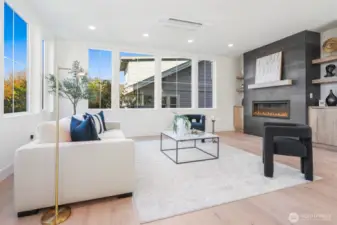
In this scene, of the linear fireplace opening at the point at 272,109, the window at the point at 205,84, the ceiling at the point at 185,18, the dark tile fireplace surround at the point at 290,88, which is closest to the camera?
the ceiling at the point at 185,18

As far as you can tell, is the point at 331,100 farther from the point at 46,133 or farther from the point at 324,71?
the point at 46,133

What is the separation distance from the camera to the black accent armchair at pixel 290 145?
2.31 m

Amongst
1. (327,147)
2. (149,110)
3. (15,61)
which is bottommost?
Result: (327,147)

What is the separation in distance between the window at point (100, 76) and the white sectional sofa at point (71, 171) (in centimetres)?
362

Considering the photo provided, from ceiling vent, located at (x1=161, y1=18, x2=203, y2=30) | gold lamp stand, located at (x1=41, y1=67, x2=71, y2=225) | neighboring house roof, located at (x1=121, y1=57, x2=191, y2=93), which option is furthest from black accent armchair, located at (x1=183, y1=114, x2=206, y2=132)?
gold lamp stand, located at (x1=41, y1=67, x2=71, y2=225)

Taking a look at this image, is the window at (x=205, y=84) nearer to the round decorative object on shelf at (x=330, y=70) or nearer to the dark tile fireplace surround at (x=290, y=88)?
the dark tile fireplace surround at (x=290, y=88)

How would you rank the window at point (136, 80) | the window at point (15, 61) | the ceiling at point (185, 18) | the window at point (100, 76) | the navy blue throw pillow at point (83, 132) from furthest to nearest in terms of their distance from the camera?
the window at point (136, 80) < the window at point (100, 76) < the ceiling at point (185, 18) < the window at point (15, 61) < the navy blue throw pillow at point (83, 132)

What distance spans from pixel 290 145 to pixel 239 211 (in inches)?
48.0

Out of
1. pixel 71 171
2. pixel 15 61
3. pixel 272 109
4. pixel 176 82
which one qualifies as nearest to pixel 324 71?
pixel 272 109

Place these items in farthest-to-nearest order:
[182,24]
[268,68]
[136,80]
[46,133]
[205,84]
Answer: [205,84] → [136,80] → [268,68] → [182,24] → [46,133]

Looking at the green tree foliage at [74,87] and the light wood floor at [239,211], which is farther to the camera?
the green tree foliage at [74,87]

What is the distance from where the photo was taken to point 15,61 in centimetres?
303

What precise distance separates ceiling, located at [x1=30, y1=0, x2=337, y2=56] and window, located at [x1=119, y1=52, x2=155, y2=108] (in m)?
0.62

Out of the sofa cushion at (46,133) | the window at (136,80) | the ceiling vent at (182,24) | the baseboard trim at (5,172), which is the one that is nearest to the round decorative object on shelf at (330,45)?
the ceiling vent at (182,24)
